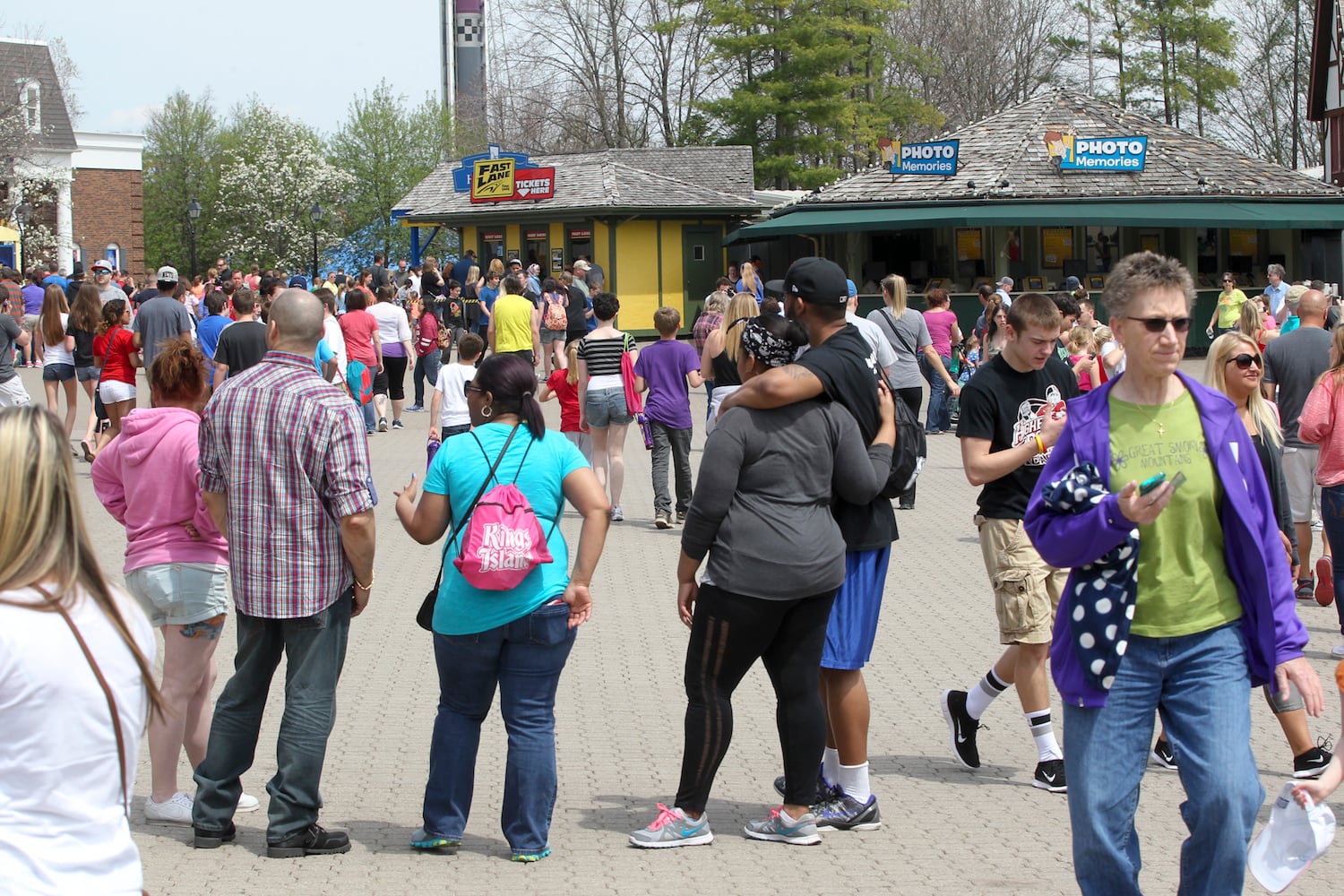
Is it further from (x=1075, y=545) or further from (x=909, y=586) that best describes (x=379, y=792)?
(x=909, y=586)

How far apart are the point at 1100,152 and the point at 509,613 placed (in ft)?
92.9

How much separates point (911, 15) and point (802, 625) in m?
58.0

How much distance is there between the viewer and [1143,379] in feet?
12.4

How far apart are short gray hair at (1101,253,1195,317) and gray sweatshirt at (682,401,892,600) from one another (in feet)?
4.33

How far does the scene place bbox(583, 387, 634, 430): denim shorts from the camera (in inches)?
464

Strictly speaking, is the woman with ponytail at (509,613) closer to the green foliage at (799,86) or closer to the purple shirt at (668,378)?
the purple shirt at (668,378)

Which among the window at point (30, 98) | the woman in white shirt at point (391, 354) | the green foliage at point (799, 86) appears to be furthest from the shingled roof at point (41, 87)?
the woman in white shirt at point (391, 354)

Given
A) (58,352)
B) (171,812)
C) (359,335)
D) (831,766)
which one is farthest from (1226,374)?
(58,352)

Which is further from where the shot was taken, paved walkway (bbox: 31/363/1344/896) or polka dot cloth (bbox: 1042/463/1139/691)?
paved walkway (bbox: 31/363/1344/896)

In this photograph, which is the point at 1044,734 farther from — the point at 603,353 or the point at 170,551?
the point at 603,353

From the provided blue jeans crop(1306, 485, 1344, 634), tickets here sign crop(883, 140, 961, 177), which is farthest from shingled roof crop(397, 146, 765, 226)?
blue jeans crop(1306, 485, 1344, 634)

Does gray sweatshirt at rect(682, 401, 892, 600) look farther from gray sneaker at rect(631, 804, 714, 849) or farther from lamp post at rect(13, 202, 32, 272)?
lamp post at rect(13, 202, 32, 272)

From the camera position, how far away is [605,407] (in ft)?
38.7

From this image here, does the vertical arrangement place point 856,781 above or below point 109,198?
below
